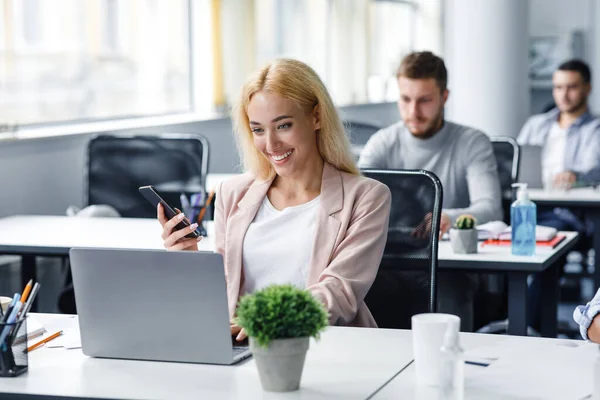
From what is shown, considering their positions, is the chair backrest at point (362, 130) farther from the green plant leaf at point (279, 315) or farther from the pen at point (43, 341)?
the green plant leaf at point (279, 315)

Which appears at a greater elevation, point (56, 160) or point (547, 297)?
point (56, 160)

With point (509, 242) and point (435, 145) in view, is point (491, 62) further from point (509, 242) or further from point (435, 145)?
point (509, 242)

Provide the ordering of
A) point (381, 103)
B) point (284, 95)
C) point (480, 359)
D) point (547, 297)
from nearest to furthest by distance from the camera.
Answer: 1. point (480, 359)
2. point (284, 95)
3. point (547, 297)
4. point (381, 103)

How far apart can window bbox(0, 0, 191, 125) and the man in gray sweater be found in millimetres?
1751

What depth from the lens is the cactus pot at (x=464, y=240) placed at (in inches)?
120

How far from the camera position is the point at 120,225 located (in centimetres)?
361

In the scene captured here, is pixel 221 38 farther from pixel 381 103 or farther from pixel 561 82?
pixel 381 103

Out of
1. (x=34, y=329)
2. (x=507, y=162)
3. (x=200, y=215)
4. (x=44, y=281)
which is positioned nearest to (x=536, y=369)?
(x=34, y=329)

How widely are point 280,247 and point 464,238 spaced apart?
931mm

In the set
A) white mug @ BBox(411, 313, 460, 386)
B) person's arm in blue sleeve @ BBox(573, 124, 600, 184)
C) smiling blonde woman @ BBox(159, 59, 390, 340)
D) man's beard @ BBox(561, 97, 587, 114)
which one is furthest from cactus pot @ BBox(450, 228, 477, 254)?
man's beard @ BBox(561, 97, 587, 114)

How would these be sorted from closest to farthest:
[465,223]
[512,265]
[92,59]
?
[512,265], [465,223], [92,59]

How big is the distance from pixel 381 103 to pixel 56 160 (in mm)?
5974

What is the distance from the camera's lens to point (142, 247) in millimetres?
3170

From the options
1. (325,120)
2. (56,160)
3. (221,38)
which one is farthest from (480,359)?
(221,38)
